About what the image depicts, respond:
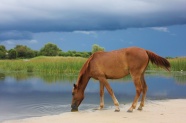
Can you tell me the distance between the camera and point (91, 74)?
8.80 metres

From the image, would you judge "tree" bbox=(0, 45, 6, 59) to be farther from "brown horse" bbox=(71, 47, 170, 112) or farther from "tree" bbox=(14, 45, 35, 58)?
"brown horse" bbox=(71, 47, 170, 112)

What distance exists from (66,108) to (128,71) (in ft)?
7.50

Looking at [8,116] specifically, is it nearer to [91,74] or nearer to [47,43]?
[91,74]

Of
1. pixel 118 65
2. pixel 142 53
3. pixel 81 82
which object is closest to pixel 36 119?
pixel 81 82

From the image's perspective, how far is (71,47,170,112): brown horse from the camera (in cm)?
827

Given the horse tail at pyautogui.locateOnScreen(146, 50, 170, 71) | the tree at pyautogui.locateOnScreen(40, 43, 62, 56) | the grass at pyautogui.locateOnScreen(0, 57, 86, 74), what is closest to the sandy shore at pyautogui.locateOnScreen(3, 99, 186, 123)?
the horse tail at pyautogui.locateOnScreen(146, 50, 170, 71)

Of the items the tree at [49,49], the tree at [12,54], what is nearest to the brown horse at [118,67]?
the tree at [12,54]

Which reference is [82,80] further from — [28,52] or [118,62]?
[28,52]

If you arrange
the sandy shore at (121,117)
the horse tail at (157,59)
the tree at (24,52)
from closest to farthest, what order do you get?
the sandy shore at (121,117), the horse tail at (157,59), the tree at (24,52)

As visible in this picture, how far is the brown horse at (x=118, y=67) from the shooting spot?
8.27 meters

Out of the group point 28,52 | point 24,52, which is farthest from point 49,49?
point 24,52

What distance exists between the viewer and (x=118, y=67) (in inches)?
334

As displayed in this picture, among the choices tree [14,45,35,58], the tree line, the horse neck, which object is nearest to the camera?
the horse neck

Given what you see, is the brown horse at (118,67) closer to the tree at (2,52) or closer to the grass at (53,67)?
the grass at (53,67)
